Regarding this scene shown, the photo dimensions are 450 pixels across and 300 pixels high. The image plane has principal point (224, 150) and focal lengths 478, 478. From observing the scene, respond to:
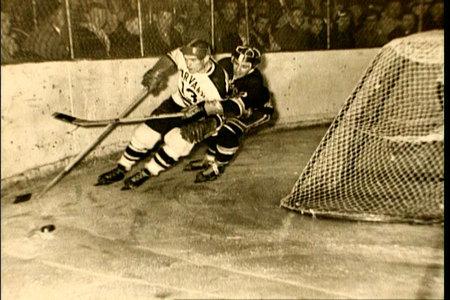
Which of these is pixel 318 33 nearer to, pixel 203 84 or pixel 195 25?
pixel 195 25

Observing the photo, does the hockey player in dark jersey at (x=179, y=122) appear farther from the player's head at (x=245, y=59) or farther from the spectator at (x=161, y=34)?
the spectator at (x=161, y=34)

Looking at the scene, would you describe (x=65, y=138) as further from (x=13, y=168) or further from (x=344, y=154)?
(x=344, y=154)

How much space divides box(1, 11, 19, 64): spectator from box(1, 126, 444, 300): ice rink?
3.66 ft

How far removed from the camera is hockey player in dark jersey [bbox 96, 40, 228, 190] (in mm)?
4023

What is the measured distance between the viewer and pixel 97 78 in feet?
15.8

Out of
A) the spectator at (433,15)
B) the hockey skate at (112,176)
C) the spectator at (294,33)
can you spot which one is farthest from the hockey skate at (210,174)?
the spectator at (433,15)

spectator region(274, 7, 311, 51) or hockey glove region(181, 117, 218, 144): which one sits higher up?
spectator region(274, 7, 311, 51)

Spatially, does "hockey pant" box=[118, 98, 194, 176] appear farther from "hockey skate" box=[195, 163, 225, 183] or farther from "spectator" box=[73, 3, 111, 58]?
"spectator" box=[73, 3, 111, 58]

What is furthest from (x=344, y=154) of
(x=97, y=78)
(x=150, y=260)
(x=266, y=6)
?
(x=266, y=6)

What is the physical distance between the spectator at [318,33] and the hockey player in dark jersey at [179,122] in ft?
9.30

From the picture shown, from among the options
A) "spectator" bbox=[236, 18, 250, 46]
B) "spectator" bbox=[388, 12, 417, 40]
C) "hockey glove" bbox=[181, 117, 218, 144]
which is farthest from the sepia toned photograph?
"spectator" bbox=[388, 12, 417, 40]

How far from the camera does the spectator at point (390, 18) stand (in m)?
7.19

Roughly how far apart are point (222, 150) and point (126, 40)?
5.46 feet

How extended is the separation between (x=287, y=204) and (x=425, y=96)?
132 cm
